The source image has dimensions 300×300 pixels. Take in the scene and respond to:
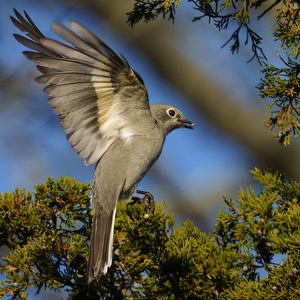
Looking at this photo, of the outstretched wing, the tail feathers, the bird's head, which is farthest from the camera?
the bird's head

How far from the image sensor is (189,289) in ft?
6.51

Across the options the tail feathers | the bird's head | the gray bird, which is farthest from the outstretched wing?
the tail feathers

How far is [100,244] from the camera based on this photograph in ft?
7.04

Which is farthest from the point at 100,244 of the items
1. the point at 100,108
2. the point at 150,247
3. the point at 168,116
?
the point at 168,116

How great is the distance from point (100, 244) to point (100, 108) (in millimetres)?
1007

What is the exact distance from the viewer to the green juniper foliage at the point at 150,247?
75.9 inches

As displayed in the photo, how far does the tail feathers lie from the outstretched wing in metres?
0.52

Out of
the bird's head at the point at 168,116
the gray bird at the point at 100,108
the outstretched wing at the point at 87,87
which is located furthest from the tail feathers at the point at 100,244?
the bird's head at the point at 168,116

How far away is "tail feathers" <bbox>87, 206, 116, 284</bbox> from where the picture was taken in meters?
1.91

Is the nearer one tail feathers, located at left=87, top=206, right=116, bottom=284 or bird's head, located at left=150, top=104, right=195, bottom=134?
tail feathers, located at left=87, top=206, right=116, bottom=284

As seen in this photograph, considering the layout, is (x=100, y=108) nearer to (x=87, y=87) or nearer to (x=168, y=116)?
(x=87, y=87)

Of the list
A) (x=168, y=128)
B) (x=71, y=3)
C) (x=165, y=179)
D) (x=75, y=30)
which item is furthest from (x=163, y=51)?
(x=75, y=30)

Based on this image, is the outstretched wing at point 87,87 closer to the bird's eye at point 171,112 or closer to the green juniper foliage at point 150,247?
the bird's eye at point 171,112

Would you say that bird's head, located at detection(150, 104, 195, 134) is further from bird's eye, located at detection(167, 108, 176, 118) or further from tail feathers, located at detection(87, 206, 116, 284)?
tail feathers, located at detection(87, 206, 116, 284)
